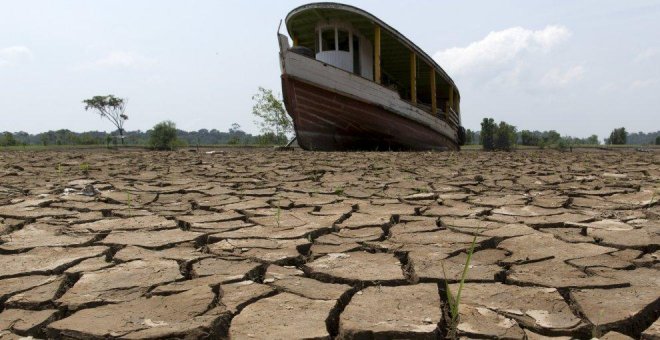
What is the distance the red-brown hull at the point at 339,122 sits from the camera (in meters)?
9.56

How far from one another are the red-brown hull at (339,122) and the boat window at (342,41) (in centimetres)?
176

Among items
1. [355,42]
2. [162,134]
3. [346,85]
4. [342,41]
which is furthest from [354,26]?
[162,134]

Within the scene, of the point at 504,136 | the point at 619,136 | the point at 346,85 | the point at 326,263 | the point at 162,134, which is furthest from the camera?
the point at 619,136

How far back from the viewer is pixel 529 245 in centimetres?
213

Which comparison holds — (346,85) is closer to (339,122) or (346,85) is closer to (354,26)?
(339,122)

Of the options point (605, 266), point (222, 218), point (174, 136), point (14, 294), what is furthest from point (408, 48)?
point (174, 136)

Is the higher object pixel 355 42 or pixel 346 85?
pixel 355 42

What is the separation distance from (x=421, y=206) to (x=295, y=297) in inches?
73.3

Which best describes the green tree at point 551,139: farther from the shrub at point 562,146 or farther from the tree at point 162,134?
the tree at point 162,134

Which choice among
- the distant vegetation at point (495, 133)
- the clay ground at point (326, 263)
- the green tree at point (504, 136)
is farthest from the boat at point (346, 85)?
the distant vegetation at point (495, 133)

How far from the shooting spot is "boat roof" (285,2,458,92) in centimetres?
945

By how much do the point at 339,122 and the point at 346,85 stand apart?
35.6 inches

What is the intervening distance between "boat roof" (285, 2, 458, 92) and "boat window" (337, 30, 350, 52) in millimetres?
357

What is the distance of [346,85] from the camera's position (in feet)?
30.8
